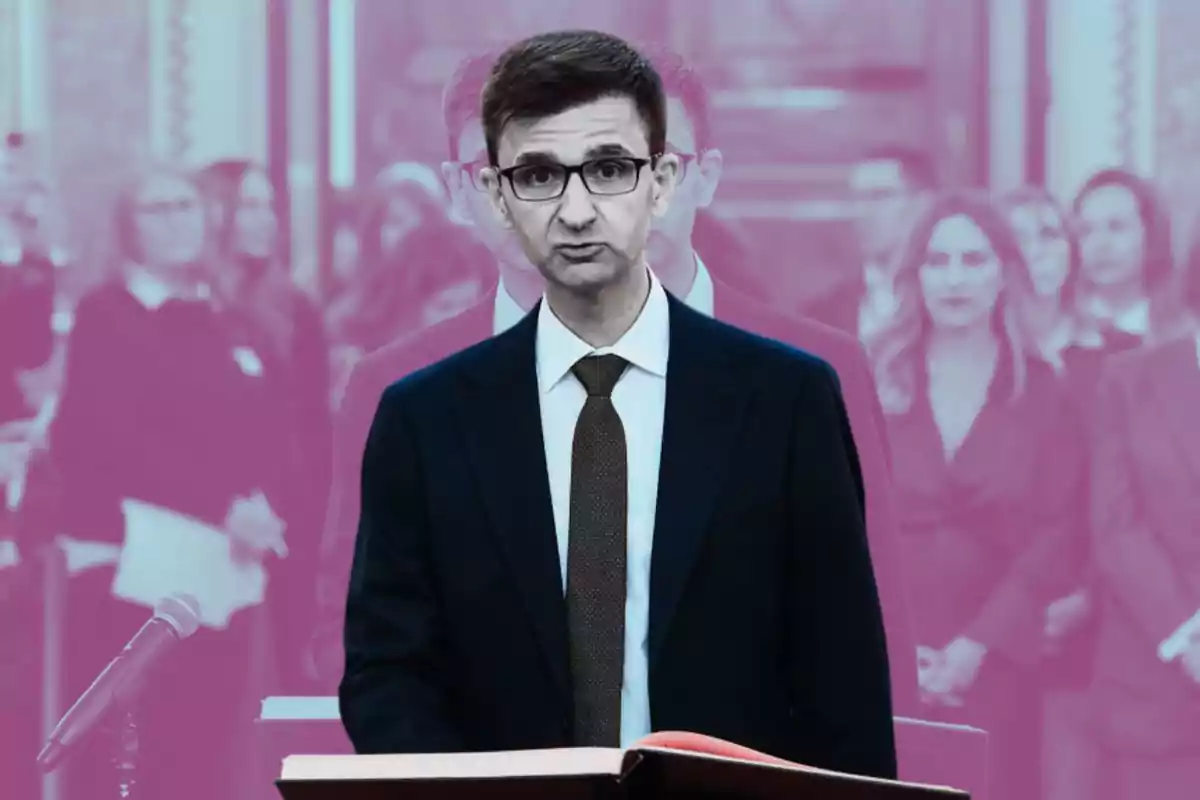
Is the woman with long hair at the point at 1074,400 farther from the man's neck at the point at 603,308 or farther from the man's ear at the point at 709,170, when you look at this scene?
the man's neck at the point at 603,308

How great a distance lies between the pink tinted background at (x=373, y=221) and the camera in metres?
2.97

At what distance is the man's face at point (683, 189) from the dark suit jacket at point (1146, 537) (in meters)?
0.88

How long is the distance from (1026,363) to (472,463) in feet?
5.00

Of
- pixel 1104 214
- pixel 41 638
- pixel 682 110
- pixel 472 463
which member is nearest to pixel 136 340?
pixel 41 638

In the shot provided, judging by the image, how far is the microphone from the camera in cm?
301

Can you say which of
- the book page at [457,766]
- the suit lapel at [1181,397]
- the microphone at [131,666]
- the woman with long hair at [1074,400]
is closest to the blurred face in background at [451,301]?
the microphone at [131,666]

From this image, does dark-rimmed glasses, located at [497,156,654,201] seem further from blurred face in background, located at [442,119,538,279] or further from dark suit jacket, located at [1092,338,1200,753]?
dark suit jacket, located at [1092,338,1200,753]

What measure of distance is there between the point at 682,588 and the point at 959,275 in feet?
4.81

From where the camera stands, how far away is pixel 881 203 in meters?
2.97

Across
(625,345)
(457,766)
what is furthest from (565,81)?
(457,766)

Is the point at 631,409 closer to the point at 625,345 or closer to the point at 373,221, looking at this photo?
the point at 625,345

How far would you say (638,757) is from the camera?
1.25 m

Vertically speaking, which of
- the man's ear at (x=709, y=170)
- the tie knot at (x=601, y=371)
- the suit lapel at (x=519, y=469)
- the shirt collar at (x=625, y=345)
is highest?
the man's ear at (x=709, y=170)

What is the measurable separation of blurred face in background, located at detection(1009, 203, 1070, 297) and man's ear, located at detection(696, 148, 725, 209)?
589 mm
